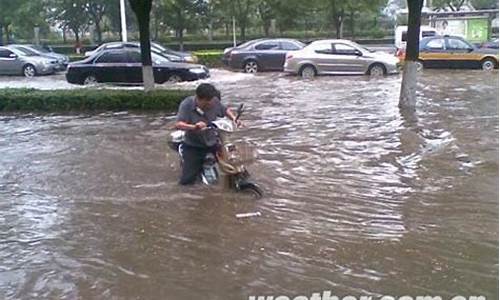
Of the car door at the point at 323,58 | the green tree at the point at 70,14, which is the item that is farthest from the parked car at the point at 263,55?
the green tree at the point at 70,14

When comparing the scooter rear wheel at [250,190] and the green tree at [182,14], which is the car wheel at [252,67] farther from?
the scooter rear wheel at [250,190]

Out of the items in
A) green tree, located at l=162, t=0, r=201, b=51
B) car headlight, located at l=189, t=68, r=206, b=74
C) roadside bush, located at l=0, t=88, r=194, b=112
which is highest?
green tree, located at l=162, t=0, r=201, b=51

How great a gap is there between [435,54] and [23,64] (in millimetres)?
16066

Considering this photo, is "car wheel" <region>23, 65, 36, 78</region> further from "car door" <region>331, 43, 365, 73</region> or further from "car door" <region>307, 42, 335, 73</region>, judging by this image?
"car door" <region>331, 43, 365, 73</region>

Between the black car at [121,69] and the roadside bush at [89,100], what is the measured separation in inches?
174

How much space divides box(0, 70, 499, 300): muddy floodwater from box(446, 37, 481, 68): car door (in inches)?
456

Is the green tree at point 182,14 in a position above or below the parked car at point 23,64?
above

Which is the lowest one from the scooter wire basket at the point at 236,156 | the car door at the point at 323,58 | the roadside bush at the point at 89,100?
the scooter wire basket at the point at 236,156

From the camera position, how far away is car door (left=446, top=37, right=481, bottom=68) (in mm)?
22078

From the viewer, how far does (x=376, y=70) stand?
20.6 m

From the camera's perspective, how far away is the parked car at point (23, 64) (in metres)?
25.0

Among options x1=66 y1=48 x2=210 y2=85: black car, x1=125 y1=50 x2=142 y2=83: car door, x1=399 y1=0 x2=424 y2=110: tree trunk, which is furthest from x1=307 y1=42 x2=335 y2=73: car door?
x1=399 y1=0 x2=424 y2=110: tree trunk

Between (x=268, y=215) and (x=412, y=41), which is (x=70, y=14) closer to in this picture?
(x=412, y=41)

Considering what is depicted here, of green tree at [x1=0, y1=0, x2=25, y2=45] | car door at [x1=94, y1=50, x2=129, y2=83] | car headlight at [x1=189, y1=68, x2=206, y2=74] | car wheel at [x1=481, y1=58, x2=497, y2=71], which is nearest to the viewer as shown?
car headlight at [x1=189, y1=68, x2=206, y2=74]
